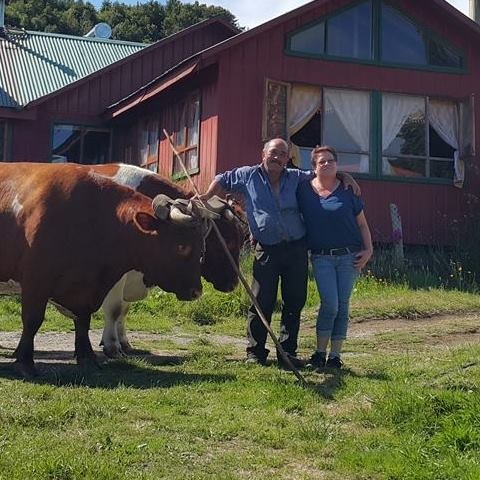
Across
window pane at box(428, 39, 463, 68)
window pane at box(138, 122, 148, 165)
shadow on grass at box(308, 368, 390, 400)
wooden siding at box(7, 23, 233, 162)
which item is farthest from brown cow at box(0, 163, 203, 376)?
wooden siding at box(7, 23, 233, 162)

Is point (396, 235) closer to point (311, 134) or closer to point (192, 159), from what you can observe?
point (311, 134)

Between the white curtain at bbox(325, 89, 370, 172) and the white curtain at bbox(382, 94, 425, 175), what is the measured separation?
1.13 ft

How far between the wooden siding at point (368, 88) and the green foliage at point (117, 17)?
32.7 metres

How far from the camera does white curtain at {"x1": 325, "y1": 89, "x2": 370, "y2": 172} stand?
16344 millimetres

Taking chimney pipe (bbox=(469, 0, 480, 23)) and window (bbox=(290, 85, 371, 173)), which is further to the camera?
chimney pipe (bbox=(469, 0, 480, 23))

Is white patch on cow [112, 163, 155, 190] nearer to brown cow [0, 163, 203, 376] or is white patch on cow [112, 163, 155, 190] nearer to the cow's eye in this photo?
brown cow [0, 163, 203, 376]

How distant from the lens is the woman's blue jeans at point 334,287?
6.93m

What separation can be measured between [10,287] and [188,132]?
10.5 metres

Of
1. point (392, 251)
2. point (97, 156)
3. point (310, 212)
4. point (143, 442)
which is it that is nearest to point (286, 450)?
point (143, 442)

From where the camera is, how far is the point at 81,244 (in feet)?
→ 22.9

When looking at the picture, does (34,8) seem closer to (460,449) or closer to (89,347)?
(89,347)

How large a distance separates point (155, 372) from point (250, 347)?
95 cm

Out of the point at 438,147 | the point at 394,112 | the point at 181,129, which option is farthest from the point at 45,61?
the point at 438,147

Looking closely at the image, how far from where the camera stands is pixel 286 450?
4.65 metres
